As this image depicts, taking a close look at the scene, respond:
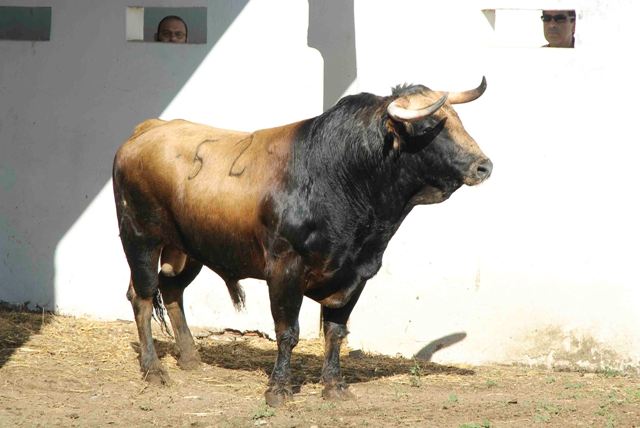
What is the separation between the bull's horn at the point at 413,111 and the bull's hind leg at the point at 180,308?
2.24 metres

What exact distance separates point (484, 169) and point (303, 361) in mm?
2485

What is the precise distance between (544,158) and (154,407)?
3.19 metres

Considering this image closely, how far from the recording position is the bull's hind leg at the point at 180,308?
9.00 meters

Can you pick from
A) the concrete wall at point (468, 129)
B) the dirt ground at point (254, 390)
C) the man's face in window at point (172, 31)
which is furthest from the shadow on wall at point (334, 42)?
the dirt ground at point (254, 390)

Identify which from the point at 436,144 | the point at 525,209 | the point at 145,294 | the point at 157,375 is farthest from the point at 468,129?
the point at 157,375

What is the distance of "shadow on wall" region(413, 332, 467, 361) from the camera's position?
9.27m

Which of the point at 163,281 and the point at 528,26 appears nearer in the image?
the point at 163,281

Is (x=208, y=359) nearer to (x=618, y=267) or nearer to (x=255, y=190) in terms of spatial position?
(x=255, y=190)

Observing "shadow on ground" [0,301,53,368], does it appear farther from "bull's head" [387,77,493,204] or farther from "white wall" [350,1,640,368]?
"bull's head" [387,77,493,204]

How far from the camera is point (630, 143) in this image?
8.80 meters

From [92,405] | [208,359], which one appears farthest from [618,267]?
[92,405]

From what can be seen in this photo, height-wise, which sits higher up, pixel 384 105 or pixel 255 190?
pixel 384 105

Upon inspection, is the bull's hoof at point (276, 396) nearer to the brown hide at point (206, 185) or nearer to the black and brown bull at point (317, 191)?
the black and brown bull at point (317, 191)

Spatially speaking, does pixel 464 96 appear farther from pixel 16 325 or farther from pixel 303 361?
pixel 16 325
